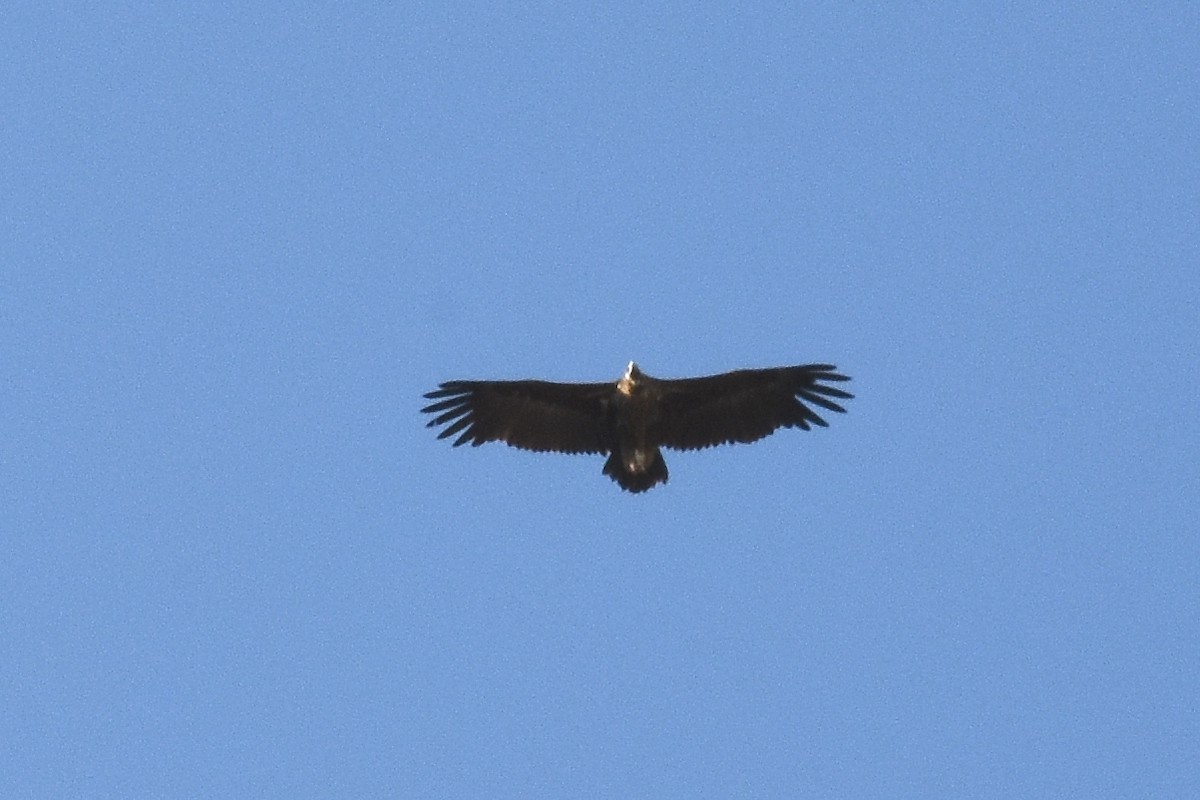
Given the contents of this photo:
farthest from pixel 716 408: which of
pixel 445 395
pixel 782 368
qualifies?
pixel 445 395

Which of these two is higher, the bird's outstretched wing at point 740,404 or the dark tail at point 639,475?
the bird's outstretched wing at point 740,404

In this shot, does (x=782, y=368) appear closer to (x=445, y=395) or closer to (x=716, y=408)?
(x=716, y=408)

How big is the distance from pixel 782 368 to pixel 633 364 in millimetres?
1998

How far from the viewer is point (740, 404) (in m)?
32.4

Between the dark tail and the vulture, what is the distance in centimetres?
1

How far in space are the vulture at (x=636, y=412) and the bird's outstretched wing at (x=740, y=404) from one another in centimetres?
1

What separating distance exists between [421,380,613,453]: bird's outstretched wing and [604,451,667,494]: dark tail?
0.56 m

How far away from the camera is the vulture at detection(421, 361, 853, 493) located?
31.8 metres

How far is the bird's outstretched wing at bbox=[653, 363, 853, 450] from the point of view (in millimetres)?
31953

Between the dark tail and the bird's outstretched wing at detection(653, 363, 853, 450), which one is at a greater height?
the bird's outstretched wing at detection(653, 363, 853, 450)

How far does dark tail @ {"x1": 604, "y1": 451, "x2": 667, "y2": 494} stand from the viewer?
31.7 m

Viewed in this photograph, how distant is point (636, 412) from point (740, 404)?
155 centimetres

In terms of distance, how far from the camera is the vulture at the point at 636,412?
3181 centimetres

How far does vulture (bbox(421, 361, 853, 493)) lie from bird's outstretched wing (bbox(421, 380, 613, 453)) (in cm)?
1
